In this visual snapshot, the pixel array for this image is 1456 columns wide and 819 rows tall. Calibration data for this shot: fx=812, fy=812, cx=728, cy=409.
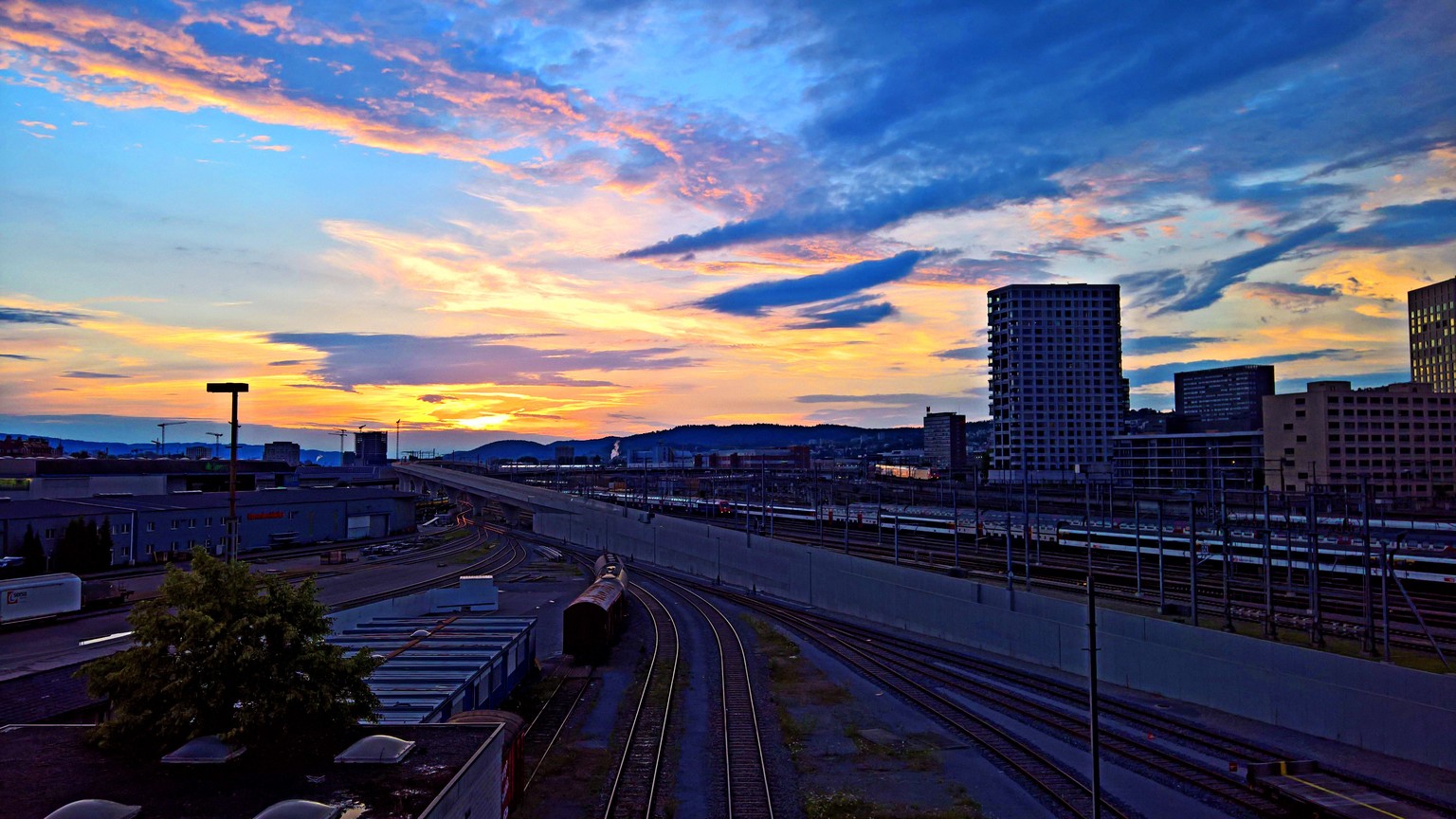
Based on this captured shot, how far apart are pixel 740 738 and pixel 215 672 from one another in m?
14.6

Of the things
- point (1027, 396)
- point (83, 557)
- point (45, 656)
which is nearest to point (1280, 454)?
point (1027, 396)

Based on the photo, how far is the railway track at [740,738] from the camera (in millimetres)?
19516

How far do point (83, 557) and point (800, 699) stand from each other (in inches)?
2181

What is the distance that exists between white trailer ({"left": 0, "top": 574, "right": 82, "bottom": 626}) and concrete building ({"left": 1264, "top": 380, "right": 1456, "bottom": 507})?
291 feet

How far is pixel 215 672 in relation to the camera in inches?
595

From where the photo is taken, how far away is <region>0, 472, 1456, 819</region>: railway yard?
19.7m

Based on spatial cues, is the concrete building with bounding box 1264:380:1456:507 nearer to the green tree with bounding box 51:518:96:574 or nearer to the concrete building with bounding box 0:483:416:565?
the concrete building with bounding box 0:483:416:565

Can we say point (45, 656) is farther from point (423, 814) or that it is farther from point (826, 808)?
point (826, 808)

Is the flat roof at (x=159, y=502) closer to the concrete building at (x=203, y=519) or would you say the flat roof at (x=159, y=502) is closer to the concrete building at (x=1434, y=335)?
the concrete building at (x=203, y=519)

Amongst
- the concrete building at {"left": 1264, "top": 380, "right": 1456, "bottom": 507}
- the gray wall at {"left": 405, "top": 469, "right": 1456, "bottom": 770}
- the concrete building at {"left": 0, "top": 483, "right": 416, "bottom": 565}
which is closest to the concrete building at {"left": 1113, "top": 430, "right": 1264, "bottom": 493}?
Answer: the concrete building at {"left": 1264, "top": 380, "right": 1456, "bottom": 507}

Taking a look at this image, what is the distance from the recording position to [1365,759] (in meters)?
22.4

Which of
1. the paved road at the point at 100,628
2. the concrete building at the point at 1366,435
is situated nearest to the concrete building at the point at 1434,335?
the concrete building at the point at 1366,435

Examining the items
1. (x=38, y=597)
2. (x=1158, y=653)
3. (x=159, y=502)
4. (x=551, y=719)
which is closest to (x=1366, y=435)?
(x=1158, y=653)

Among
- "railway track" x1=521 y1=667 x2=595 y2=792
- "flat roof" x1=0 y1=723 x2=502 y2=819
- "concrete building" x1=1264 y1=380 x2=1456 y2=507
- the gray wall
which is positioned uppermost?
"concrete building" x1=1264 y1=380 x2=1456 y2=507
